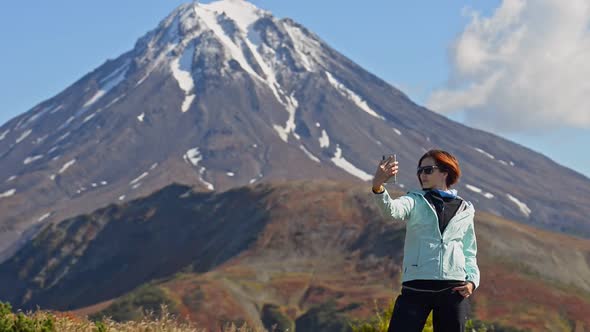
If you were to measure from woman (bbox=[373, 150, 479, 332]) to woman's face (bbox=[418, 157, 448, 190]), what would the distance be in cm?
4

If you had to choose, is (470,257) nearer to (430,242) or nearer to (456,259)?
(456,259)

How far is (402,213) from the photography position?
8.39 metres

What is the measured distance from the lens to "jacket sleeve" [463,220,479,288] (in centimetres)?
863

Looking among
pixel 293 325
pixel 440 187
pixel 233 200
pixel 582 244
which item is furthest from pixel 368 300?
pixel 440 187

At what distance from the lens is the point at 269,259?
117875 mm

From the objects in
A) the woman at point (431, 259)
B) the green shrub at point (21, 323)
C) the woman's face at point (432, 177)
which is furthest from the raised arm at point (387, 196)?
the green shrub at point (21, 323)

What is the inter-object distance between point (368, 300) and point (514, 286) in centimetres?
1518

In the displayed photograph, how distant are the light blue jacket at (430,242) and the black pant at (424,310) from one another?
166 millimetres

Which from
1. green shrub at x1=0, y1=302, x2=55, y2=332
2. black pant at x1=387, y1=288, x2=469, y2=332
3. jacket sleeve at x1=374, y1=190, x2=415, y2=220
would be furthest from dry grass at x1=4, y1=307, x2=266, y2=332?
jacket sleeve at x1=374, y1=190, x2=415, y2=220

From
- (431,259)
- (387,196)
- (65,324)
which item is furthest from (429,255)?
(65,324)

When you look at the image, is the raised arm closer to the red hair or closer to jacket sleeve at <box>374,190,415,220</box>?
jacket sleeve at <box>374,190,415,220</box>

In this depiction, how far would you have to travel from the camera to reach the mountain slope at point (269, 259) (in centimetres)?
9525

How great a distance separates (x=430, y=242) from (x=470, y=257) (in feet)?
1.71

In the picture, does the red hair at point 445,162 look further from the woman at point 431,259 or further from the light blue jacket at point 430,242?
the light blue jacket at point 430,242
